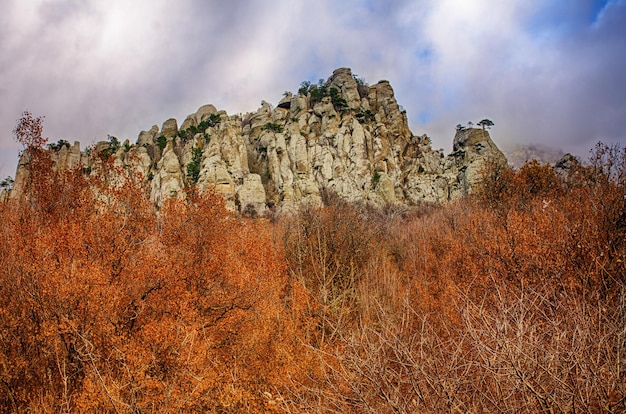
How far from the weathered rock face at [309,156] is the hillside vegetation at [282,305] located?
26.6m

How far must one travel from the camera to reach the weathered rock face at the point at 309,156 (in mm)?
51750

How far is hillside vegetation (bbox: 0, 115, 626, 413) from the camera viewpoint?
3.55m

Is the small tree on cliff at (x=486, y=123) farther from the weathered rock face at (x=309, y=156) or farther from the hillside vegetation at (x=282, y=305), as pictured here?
the hillside vegetation at (x=282, y=305)

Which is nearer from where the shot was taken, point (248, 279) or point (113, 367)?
point (113, 367)

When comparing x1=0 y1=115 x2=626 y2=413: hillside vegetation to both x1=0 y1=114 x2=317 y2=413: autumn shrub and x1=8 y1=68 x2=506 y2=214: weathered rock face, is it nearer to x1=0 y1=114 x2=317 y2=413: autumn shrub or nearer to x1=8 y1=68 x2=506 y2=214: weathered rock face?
x1=0 y1=114 x2=317 y2=413: autumn shrub

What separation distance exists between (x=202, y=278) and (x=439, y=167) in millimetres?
54531

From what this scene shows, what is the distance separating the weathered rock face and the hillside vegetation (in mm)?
26597

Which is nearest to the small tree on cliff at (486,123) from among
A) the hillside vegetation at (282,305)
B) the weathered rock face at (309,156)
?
the weathered rock face at (309,156)

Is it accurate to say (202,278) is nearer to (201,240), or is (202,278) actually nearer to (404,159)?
(201,240)

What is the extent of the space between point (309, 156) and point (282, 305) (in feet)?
140

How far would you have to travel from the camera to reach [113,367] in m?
10.9

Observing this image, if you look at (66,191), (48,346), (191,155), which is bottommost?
(48,346)

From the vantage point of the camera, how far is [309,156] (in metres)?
56.6

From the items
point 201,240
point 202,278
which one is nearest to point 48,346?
point 202,278
